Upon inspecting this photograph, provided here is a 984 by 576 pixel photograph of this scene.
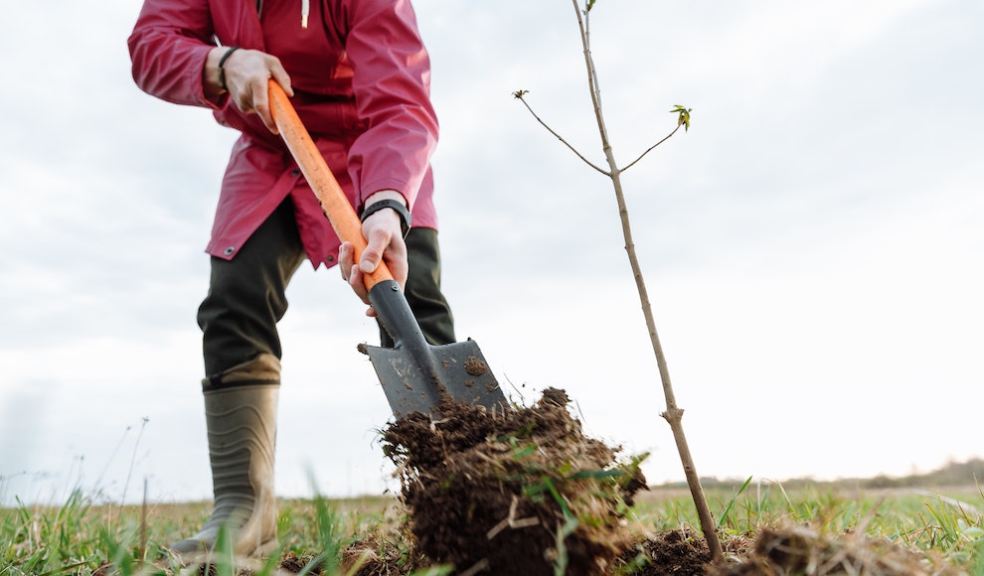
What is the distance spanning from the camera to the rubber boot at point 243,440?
2.94m

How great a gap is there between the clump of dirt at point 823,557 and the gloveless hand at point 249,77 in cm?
207

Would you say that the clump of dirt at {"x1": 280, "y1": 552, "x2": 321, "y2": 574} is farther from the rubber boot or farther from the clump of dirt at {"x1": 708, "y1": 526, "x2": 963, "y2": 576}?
the clump of dirt at {"x1": 708, "y1": 526, "x2": 963, "y2": 576}

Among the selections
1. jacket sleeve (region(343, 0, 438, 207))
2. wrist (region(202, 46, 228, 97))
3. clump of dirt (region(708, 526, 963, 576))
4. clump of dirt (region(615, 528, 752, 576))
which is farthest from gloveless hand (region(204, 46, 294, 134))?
clump of dirt (region(708, 526, 963, 576))

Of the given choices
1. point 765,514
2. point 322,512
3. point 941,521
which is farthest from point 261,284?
point 941,521

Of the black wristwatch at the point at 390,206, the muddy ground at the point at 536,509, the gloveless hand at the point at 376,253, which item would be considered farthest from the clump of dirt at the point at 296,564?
the black wristwatch at the point at 390,206

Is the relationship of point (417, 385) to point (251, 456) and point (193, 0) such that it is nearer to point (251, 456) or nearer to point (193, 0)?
point (251, 456)

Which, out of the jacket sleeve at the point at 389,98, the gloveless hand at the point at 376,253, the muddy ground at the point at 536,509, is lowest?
the muddy ground at the point at 536,509

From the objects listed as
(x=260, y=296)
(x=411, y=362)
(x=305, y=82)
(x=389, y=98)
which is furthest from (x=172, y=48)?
(x=411, y=362)

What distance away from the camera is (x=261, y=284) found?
292cm

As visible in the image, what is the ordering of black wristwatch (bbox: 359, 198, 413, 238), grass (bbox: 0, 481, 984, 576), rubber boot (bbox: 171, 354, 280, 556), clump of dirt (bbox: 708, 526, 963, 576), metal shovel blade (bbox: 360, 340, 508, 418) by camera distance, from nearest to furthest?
clump of dirt (bbox: 708, 526, 963, 576)
grass (bbox: 0, 481, 984, 576)
metal shovel blade (bbox: 360, 340, 508, 418)
black wristwatch (bbox: 359, 198, 413, 238)
rubber boot (bbox: 171, 354, 280, 556)

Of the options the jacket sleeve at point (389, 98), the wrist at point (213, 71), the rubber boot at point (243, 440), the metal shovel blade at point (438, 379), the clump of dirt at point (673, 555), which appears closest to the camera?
the clump of dirt at point (673, 555)

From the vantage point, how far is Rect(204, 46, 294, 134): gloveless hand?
262 centimetres

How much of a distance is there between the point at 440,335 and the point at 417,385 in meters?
0.77

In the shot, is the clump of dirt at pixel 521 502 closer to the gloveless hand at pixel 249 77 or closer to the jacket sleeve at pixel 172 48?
the gloveless hand at pixel 249 77
